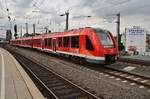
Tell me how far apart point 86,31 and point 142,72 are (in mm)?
5662

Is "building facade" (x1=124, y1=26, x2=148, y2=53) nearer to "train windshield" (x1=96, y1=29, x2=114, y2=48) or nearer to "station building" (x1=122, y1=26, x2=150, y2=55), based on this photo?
"station building" (x1=122, y1=26, x2=150, y2=55)

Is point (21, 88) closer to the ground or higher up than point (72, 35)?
closer to the ground

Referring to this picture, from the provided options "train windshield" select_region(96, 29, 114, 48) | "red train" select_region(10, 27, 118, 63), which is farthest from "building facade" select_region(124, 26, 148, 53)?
"train windshield" select_region(96, 29, 114, 48)

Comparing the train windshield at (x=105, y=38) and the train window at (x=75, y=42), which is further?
the train window at (x=75, y=42)

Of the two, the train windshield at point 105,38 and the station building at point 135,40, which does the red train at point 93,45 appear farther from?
the station building at point 135,40

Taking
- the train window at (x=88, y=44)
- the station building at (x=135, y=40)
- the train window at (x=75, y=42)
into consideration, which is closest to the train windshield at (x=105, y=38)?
the train window at (x=88, y=44)

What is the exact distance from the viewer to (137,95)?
1168cm

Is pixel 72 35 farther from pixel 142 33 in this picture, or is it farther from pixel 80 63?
pixel 142 33

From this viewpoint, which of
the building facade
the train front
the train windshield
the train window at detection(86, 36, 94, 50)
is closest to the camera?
the train front

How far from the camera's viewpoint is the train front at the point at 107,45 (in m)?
21.5

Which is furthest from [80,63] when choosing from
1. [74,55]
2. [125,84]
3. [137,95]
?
[137,95]

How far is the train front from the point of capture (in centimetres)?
2150

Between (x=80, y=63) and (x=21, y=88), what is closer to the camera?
(x=21, y=88)

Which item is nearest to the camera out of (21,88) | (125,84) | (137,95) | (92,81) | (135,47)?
(137,95)
